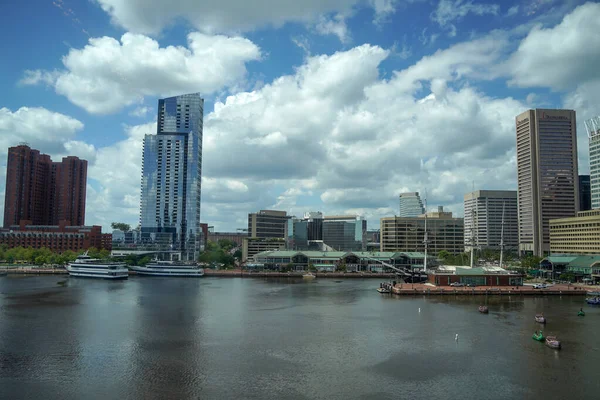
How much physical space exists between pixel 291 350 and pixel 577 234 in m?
113

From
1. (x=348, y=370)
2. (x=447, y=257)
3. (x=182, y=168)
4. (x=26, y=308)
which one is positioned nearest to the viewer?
(x=348, y=370)

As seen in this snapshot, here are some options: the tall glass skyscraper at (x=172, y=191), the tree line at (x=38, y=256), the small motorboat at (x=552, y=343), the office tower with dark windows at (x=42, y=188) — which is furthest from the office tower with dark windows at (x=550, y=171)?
the office tower with dark windows at (x=42, y=188)

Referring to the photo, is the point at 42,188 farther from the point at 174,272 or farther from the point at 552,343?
the point at 552,343

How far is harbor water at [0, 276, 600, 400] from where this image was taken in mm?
29558

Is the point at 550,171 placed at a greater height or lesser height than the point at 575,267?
greater

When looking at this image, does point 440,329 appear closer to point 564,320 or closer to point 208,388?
point 564,320

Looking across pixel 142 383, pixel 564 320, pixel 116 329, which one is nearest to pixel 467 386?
pixel 142 383

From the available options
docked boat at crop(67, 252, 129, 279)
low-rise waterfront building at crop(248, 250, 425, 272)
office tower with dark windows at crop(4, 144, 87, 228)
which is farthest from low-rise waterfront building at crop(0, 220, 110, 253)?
low-rise waterfront building at crop(248, 250, 425, 272)

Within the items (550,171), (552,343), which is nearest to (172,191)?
(550,171)

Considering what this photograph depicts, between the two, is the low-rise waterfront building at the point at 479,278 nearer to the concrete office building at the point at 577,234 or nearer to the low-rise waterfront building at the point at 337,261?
the low-rise waterfront building at the point at 337,261

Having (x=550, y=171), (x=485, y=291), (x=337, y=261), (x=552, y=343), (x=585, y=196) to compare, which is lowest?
(x=552, y=343)

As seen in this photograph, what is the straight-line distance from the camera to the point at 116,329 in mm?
46219

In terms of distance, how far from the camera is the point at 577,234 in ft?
404

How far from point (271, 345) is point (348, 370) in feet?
29.8
